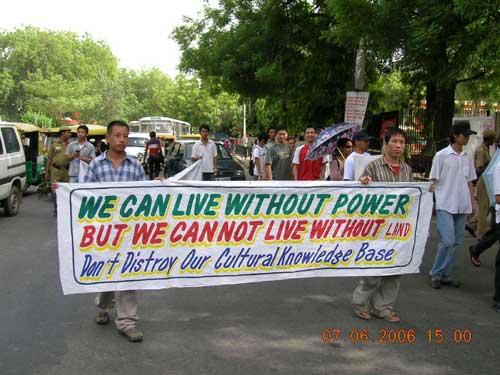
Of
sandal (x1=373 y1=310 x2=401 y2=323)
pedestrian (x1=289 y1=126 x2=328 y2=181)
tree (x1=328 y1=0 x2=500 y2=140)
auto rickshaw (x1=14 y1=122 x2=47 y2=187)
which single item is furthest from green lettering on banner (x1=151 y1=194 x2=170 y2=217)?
auto rickshaw (x1=14 y1=122 x2=47 y2=187)

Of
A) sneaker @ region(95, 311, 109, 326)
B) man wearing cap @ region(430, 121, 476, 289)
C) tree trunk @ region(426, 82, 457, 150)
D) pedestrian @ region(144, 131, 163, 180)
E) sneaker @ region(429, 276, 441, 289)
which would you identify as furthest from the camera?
pedestrian @ region(144, 131, 163, 180)

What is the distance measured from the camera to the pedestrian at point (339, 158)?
7438mm

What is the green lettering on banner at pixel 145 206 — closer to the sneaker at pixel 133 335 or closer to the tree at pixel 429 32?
the sneaker at pixel 133 335

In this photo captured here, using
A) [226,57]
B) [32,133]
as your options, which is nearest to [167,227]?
[32,133]

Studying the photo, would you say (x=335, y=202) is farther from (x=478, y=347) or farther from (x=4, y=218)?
(x=4, y=218)

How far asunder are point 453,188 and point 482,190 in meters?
3.23

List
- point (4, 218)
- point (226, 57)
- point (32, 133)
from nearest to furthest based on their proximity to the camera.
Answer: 1. point (4, 218)
2. point (32, 133)
3. point (226, 57)

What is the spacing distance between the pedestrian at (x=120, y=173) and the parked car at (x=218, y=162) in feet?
26.0

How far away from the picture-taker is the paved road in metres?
3.96

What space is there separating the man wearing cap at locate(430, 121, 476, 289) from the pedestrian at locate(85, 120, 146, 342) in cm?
A: 326

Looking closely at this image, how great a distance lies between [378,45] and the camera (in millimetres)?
9383

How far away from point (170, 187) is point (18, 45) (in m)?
77.7
